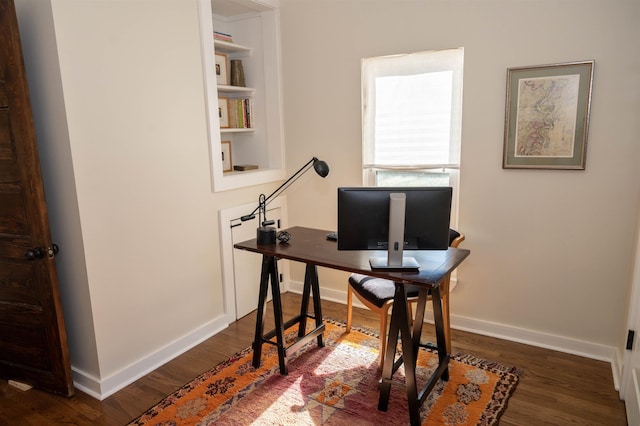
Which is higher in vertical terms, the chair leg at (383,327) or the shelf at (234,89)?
the shelf at (234,89)

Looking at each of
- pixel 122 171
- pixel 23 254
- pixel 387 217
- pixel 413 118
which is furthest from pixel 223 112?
pixel 387 217

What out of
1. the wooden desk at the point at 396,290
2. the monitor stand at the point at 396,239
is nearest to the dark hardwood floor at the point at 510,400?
the wooden desk at the point at 396,290

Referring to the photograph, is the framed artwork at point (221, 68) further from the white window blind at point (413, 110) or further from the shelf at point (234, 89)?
the white window blind at point (413, 110)

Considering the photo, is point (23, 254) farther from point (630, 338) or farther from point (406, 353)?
point (630, 338)

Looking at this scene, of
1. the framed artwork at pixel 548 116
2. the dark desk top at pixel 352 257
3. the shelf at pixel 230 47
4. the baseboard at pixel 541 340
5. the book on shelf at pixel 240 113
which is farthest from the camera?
the book on shelf at pixel 240 113

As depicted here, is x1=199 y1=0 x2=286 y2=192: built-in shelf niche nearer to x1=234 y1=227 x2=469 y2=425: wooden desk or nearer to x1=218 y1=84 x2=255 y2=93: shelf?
x1=218 y1=84 x2=255 y2=93: shelf

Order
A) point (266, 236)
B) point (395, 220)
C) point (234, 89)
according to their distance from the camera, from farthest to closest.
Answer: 1. point (234, 89)
2. point (266, 236)
3. point (395, 220)

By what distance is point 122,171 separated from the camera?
2475 mm

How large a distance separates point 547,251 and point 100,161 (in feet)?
9.11

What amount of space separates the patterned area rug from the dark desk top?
1.95 feet

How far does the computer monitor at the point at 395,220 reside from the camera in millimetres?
2135

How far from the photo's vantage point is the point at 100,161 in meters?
2.36

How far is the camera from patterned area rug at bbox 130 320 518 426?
2.27 meters

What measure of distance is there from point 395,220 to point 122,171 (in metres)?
1.56
